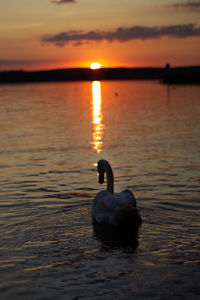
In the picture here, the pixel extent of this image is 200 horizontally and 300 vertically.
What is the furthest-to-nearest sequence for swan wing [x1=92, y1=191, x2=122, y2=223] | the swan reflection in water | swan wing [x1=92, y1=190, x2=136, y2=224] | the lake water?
1. swan wing [x1=92, y1=191, x2=122, y2=223]
2. swan wing [x1=92, y1=190, x2=136, y2=224]
3. the swan reflection in water
4. the lake water

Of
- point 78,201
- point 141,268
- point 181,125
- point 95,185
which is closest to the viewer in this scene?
point 141,268

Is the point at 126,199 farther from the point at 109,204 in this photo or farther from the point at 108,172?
the point at 108,172

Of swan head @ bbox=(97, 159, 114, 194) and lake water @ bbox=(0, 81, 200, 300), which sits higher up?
swan head @ bbox=(97, 159, 114, 194)

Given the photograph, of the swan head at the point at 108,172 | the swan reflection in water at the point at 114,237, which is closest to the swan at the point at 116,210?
the swan reflection in water at the point at 114,237

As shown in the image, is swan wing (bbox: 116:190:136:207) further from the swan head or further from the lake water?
the swan head

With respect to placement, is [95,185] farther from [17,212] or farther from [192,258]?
[192,258]

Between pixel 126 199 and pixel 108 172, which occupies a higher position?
pixel 108 172

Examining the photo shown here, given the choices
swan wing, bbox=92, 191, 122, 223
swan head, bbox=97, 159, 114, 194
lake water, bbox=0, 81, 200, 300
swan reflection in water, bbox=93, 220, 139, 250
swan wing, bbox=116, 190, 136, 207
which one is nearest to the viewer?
lake water, bbox=0, 81, 200, 300

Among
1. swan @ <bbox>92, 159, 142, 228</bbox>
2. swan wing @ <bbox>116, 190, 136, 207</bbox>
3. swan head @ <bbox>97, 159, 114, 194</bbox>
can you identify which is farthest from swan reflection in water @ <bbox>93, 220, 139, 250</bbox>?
swan head @ <bbox>97, 159, 114, 194</bbox>

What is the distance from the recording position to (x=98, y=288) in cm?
837

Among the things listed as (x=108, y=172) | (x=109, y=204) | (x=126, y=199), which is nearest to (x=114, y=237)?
(x=109, y=204)

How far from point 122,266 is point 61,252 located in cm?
142


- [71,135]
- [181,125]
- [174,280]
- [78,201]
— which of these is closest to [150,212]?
[78,201]

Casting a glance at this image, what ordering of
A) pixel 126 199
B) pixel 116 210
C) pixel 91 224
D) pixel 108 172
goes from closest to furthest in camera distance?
pixel 116 210 → pixel 126 199 → pixel 91 224 → pixel 108 172
